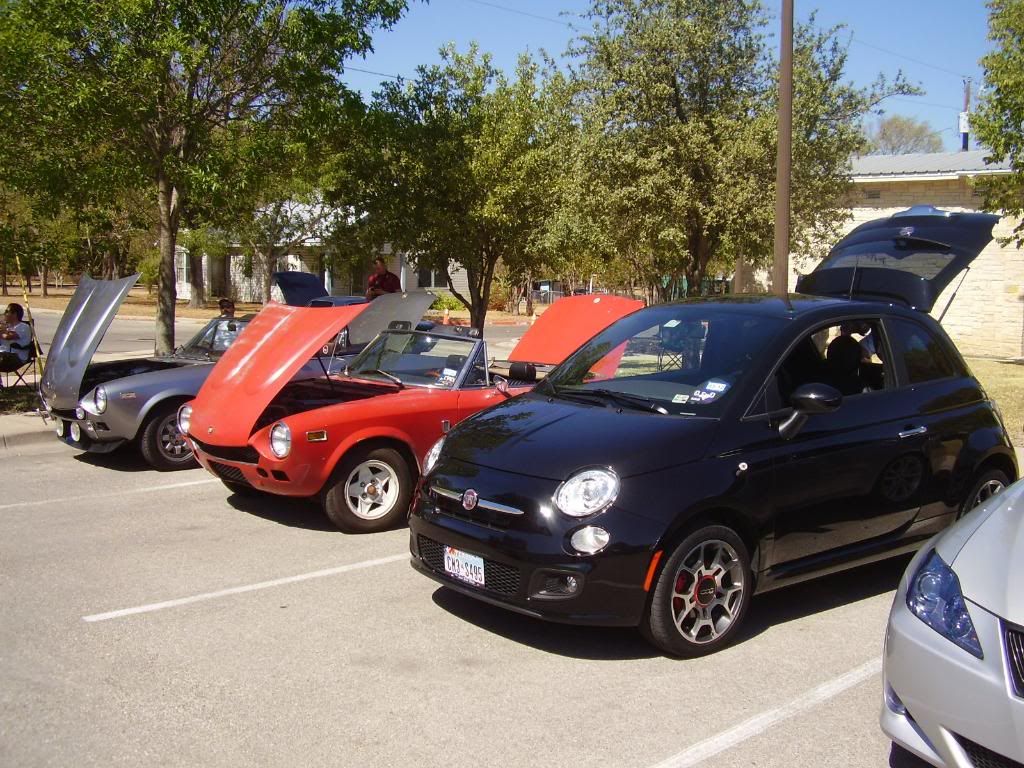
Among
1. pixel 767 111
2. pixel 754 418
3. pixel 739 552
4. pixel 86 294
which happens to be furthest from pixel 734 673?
pixel 767 111

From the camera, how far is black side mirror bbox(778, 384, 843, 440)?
5.04 meters

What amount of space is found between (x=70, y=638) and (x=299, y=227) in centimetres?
3392

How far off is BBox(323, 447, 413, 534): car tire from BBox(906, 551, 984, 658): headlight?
4.24 meters

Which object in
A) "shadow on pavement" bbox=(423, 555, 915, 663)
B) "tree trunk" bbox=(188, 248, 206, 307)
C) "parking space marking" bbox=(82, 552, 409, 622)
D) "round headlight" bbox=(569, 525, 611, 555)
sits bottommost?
"shadow on pavement" bbox=(423, 555, 915, 663)

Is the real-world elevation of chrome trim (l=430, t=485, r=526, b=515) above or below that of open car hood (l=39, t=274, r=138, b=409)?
below

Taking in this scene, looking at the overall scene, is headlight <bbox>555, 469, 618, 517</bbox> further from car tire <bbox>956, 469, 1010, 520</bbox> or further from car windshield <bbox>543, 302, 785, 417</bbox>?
car tire <bbox>956, 469, 1010, 520</bbox>

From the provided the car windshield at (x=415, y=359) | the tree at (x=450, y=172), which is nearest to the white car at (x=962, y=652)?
the car windshield at (x=415, y=359)

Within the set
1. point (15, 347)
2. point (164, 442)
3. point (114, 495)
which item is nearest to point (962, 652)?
point (114, 495)

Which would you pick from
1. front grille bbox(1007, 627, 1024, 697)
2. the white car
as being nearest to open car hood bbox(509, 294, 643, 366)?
the white car

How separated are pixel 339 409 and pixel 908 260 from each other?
429cm

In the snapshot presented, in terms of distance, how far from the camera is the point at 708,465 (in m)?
4.79

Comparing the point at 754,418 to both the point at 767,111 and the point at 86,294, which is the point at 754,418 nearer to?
the point at 86,294

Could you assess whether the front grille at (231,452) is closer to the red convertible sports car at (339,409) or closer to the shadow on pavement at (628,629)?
the red convertible sports car at (339,409)

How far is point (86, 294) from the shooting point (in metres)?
10.4
